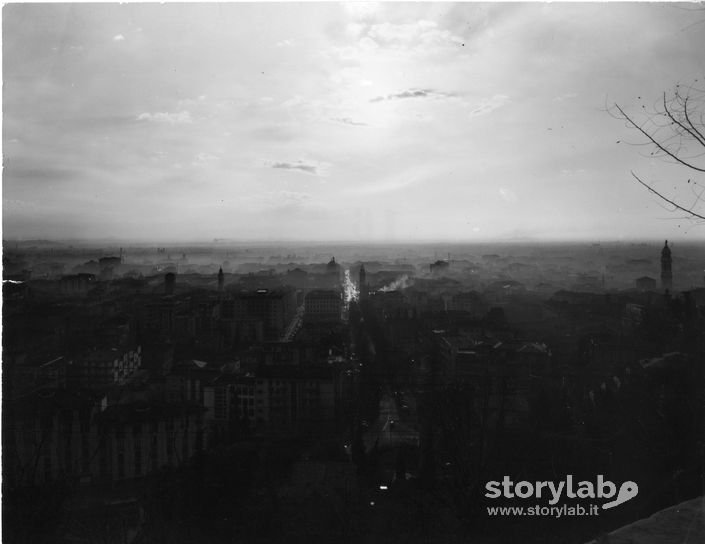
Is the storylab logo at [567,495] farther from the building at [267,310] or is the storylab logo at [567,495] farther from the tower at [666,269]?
the building at [267,310]

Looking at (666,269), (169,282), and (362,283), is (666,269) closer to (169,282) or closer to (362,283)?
(362,283)

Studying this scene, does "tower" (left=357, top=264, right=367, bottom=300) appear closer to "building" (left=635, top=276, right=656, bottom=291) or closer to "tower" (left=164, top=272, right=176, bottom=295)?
"tower" (left=164, top=272, right=176, bottom=295)

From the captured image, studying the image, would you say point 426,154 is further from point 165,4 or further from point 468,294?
point 165,4

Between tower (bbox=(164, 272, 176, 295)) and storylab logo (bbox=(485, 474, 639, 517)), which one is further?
tower (bbox=(164, 272, 176, 295))

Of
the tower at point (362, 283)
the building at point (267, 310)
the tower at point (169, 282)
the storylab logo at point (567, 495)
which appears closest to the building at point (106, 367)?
the tower at point (169, 282)

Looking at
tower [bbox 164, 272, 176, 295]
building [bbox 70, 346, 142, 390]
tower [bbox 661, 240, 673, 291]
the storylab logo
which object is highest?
tower [bbox 661, 240, 673, 291]

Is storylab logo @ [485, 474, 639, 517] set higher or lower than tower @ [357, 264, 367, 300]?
lower

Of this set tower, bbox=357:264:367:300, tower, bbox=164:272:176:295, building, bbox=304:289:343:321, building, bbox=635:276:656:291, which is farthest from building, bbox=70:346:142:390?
building, bbox=635:276:656:291
